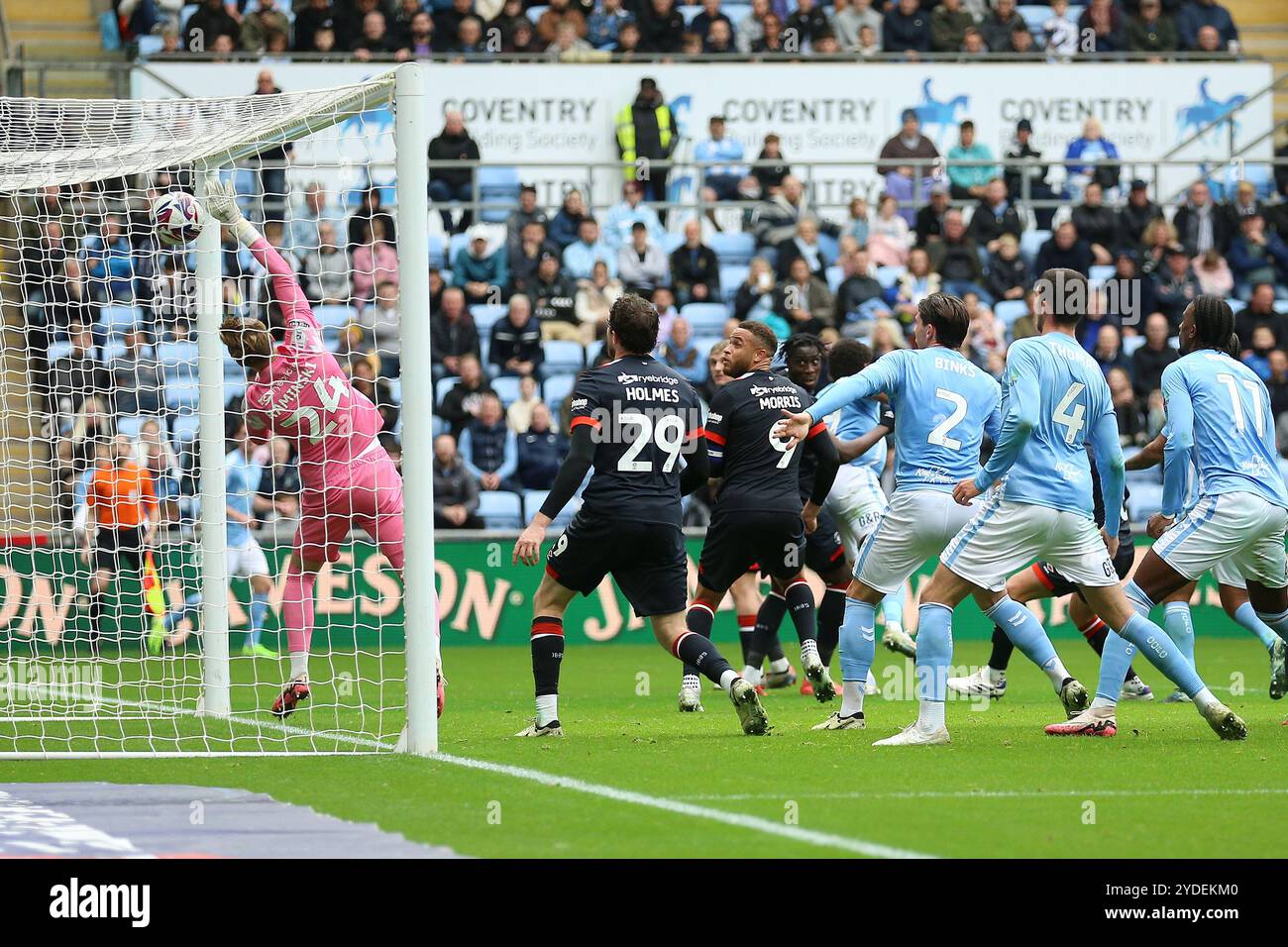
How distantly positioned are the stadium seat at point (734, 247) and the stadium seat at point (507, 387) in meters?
3.90

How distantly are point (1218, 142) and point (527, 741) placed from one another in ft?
62.8

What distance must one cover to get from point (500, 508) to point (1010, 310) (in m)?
7.20

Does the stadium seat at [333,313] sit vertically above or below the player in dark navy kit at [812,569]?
above

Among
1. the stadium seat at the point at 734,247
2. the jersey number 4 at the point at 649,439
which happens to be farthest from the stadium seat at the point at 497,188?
the jersey number 4 at the point at 649,439

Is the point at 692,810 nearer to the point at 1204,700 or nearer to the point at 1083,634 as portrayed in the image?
the point at 1204,700

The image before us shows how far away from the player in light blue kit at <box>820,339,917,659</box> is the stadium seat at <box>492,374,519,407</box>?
7484 millimetres

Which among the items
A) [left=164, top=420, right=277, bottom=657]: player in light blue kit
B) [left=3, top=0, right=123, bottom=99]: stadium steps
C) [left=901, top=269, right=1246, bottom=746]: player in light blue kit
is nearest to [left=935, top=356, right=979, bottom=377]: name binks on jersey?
[left=901, top=269, right=1246, bottom=746]: player in light blue kit

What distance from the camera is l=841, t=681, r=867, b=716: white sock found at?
973cm

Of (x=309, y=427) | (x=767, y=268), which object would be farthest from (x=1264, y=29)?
(x=309, y=427)

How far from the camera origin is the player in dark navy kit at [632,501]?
9.20 metres

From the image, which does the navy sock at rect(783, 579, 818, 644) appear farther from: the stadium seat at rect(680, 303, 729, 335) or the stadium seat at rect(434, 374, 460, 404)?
the stadium seat at rect(680, 303, 729, 335)

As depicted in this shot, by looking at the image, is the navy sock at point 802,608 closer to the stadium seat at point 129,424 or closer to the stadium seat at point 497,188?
the stadium seat at point 129,424

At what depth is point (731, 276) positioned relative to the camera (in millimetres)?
22641

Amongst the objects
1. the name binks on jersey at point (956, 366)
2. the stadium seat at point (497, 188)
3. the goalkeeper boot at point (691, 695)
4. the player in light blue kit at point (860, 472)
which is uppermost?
the stadium seat at point (497, 188)
